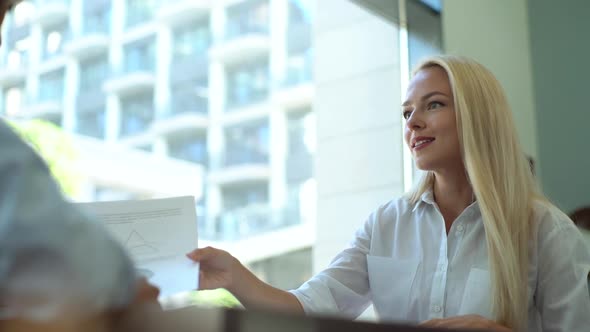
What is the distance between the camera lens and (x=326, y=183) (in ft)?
10.9

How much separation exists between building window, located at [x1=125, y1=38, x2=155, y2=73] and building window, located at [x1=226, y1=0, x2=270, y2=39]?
176 centimetres

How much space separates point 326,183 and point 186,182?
9.69 meters

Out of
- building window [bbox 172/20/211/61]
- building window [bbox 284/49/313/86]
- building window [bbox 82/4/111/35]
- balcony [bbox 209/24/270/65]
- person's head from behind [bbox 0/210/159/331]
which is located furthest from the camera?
building window [bbox 172/20/211/61]

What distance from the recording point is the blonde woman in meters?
1.26

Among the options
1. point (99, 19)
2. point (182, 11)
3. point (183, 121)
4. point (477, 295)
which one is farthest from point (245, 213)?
point (477, 295)

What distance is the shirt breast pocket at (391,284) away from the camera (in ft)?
4.63

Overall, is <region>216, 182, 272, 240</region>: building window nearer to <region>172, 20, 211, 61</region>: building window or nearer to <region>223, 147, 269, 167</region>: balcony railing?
<region>223, 147, 269, 167</region>: balcony railing

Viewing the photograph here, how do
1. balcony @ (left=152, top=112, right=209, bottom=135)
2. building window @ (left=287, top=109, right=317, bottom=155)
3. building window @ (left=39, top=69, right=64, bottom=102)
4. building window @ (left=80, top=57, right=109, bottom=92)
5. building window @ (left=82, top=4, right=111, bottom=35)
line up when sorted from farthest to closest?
balcony @ (left=152, top=112, right=209, bottom=135) → building window @ (left=82, top=4, right=111, bottom=35) → building window @ (left=287, top=109, right=317, bottom=155) → building window @ (left=80, top=57, right=109, bottom=92) → building window @ (left=39, top=69, right=64, bottom=102)

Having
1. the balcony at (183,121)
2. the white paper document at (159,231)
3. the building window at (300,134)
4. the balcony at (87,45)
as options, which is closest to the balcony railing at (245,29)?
the balcony at (183,121)

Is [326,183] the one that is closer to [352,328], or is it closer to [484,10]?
[484,10]

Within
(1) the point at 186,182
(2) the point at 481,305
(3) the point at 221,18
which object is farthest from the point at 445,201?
(3) the point at 221,18

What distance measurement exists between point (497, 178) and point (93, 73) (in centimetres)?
1275

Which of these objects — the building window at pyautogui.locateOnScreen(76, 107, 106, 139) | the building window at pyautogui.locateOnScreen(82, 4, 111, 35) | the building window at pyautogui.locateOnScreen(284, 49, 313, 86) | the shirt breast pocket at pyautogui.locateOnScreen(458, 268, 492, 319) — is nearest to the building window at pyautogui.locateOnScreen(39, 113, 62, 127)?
the building window at pyautogui.locateOnScreen(76, 107, 106, 139)

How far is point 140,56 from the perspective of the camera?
47.1 ft
